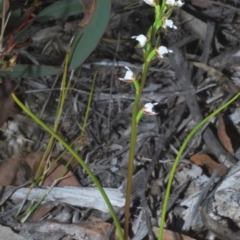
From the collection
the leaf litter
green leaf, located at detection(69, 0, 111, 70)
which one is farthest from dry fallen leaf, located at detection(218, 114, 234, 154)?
green leaf, located at detection(69, 0, 111, 70)

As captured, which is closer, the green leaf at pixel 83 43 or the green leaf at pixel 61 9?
the green leaf at pixel 83 43

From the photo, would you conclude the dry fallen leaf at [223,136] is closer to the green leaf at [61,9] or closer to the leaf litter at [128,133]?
the leaf litter at [128,133]

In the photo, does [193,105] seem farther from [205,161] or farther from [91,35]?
[91,35]

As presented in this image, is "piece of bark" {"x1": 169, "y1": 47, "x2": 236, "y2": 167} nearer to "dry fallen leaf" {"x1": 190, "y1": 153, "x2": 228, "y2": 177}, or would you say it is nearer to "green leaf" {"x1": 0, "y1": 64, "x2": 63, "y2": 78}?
"dry fallen leaf" {"x1": 190, "y1": 153, "x2": 228, "y2": 177}

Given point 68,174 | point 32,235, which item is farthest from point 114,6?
point 32,235

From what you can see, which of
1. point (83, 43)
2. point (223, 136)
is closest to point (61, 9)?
point (83, 43)

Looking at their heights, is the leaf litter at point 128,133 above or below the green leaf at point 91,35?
below

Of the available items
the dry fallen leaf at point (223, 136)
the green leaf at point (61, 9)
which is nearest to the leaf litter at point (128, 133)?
the dry fallen leaf at point (223, 136)
